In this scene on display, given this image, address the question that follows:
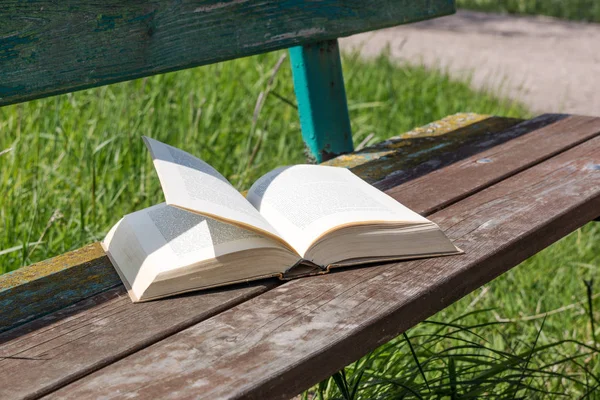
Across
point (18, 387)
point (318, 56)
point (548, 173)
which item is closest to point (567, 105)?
point (318, 56)

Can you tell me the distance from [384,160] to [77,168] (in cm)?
104

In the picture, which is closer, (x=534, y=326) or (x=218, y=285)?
(x=218, y=285)

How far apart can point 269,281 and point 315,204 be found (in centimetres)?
17

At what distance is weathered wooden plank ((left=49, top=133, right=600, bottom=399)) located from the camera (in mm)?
1065

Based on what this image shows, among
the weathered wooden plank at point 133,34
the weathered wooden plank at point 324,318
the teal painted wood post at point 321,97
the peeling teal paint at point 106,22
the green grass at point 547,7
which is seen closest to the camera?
the weathered wooden plank at point 324,318

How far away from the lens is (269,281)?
1381 mm

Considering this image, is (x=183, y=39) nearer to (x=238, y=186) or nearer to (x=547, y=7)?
(x=238, y=186)

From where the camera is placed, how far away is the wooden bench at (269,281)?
112cm

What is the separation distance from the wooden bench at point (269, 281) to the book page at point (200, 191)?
4.3 inches

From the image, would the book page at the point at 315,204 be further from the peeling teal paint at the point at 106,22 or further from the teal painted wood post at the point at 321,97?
the teal painted wood post at the point at 321,97

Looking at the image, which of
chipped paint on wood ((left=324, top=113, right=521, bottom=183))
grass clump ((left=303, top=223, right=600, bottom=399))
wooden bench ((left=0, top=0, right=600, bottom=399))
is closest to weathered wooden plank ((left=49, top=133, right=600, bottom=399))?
wooden bench ((left=0, top=0, right=600, bottom=399))

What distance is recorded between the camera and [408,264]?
141 cm

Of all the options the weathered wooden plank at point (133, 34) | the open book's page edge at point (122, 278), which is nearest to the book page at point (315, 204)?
the open book's page edge at point (122, 278)

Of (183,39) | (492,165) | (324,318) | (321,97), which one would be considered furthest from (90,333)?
(321,97)
